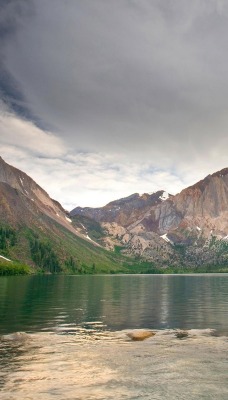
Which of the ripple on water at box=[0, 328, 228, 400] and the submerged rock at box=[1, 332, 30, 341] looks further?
the submerged rock at box=[1, 332, 30, 341]

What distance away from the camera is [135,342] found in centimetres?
4819

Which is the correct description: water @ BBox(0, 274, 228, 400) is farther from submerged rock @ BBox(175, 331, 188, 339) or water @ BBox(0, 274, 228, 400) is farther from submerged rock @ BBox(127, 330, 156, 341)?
submerged rock @ BBox(127, 330, 156, 341)

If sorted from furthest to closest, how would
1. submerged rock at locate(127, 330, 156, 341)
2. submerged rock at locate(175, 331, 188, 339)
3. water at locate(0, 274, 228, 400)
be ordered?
submerged rock at locate(175, 331, 188, 339)
submerged rock at locate(127, 330, 156, 341)
water at locate(0, 274, 228, 400)

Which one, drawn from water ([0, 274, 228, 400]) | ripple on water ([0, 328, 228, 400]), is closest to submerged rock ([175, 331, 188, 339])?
water ([0, 274, 228, 400])

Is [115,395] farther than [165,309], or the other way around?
[165,309]

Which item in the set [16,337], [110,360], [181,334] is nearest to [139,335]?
[181,334]

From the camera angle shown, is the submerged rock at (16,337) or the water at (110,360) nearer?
the water at (110,360)

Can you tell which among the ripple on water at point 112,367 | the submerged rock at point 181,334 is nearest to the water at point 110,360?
the ripple on water at point 112,367

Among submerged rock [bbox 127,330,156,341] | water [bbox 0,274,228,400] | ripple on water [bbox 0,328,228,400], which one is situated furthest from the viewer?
submerged rock [bbox 127,330,156,341]

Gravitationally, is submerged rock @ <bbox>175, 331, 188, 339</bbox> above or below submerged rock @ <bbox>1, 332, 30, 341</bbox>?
below

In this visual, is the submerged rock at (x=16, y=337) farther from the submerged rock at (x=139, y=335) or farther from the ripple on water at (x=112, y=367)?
the submerged rock at (x=139, y=335)

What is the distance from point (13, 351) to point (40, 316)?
35086 millimetres

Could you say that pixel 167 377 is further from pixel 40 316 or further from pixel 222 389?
pixel 40 316

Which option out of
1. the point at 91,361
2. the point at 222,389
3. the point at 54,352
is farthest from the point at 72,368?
the point at 222,389
